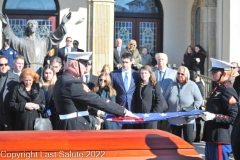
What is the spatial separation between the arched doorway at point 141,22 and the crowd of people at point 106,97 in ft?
24.4

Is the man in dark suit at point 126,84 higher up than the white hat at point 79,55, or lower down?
lower down

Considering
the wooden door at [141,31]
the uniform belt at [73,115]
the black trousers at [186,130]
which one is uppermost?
the wooden door at [141,31]

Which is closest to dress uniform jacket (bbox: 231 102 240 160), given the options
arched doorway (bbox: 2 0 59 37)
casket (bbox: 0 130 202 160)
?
casket (bbox: 0 130 202 160)

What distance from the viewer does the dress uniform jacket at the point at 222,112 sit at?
264 inches

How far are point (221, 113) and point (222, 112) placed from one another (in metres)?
0.02

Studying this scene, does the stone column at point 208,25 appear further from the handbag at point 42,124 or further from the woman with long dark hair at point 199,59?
the handbag at point 42,124

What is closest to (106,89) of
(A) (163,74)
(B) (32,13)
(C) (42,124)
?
(A) (163,74)

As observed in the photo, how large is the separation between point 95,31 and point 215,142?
9.66 meters

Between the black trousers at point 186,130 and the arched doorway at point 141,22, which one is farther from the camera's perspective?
the arched doorway at point 141,22

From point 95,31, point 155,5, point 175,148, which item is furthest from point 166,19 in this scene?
point 175,148

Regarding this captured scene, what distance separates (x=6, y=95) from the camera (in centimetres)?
843

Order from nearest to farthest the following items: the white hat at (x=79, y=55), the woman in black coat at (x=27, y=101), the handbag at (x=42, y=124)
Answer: the white hat at (x=79, y=55)
the handbag at (x=42, y=124)
the woman in black coat at (x=27, y=101)

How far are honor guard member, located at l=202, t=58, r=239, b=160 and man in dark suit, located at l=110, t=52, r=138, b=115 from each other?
238 centimetres

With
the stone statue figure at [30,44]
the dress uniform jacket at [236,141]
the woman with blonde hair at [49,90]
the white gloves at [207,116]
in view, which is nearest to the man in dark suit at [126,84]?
the woman with blonde hair at [49,90]
